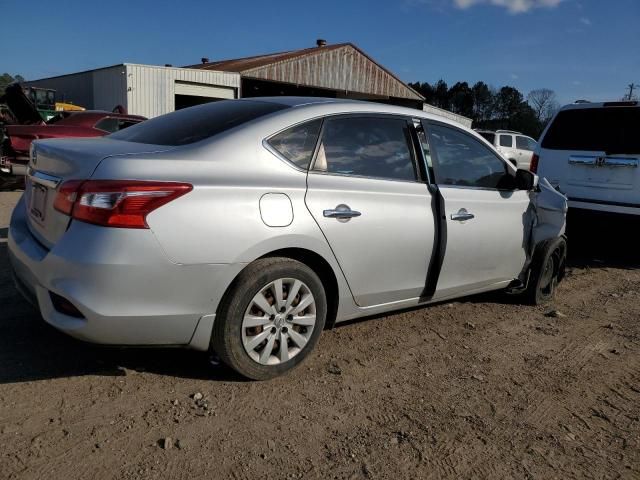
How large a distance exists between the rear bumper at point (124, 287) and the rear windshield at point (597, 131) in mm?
5887

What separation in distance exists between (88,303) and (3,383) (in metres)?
0.83

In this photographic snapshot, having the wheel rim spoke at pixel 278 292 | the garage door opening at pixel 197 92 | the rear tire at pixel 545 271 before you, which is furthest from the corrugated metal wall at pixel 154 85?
the wheel rim spoke at pixel 278 292

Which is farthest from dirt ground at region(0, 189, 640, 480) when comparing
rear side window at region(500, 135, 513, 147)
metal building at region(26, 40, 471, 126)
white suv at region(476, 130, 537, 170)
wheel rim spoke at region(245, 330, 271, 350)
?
metal building at region(26, 40, 471, 126)

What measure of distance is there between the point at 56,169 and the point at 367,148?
188cm

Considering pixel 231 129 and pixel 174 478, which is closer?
pixel 174 478

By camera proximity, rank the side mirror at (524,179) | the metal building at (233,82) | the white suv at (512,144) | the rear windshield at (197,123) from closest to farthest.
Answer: the rear windshield at (197,123), the side mirror at (524,179), the white suv at (512,144), the metal building at (233,82)

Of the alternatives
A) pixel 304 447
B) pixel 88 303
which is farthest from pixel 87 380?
A: pixel 304 447

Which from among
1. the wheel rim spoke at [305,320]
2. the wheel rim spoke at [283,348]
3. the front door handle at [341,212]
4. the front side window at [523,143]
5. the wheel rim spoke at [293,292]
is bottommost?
the wheel rim spoke at [283,348]

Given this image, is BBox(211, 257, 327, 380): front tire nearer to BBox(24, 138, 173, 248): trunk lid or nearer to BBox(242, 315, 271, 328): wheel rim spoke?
BBox(242, 315, 271, 328): wheel rim spoke

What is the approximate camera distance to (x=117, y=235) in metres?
2.63

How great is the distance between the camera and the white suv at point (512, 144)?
2025cm

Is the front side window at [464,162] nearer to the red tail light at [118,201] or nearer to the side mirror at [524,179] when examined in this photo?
the side mirror at [524,179]

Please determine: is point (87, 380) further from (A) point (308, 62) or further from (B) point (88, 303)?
(A) point (308, 62)

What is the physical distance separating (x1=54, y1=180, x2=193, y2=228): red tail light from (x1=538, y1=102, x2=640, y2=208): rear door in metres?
6.04
